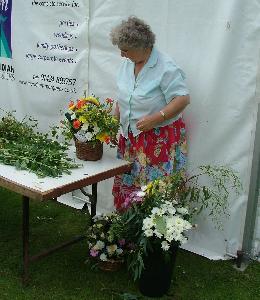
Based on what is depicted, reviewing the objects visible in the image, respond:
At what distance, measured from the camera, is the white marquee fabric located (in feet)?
10.4

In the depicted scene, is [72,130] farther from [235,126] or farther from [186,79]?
[235,126]

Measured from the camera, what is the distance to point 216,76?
10.9ft

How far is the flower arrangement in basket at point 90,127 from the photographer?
10.2 feet

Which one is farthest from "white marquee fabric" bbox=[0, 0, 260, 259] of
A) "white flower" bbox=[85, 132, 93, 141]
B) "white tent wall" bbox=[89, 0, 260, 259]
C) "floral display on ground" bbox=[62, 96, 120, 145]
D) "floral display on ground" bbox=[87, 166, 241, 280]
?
"white flower" bbox=[85, 132, 93, 141]

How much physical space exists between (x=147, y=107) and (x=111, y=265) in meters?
1.14

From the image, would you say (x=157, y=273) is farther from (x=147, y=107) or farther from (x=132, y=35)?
(x=132, y=35)

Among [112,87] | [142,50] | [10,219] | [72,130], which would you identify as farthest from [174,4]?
[10,219]

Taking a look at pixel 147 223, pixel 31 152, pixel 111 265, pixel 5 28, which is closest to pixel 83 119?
pixel 31 152

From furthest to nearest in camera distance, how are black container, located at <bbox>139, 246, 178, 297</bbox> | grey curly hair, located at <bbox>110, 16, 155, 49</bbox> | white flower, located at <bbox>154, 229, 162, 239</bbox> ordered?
grey curly hair, located at <bbox>110, 16, 155, 49</bbox> < black container, located at <bbox>139, 246, 178, 297</bbox> < white flower, located at <bbox>154, 229, 162, 239</bbox>

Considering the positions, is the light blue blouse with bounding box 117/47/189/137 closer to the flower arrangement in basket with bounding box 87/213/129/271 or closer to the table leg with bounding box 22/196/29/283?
the flower arrangement in basket with bounding box 87/213/129/271

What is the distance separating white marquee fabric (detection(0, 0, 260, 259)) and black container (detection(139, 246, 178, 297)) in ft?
2.24

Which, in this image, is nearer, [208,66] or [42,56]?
[208,66]

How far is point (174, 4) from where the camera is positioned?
3.42 meters

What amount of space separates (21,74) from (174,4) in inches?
76.4
